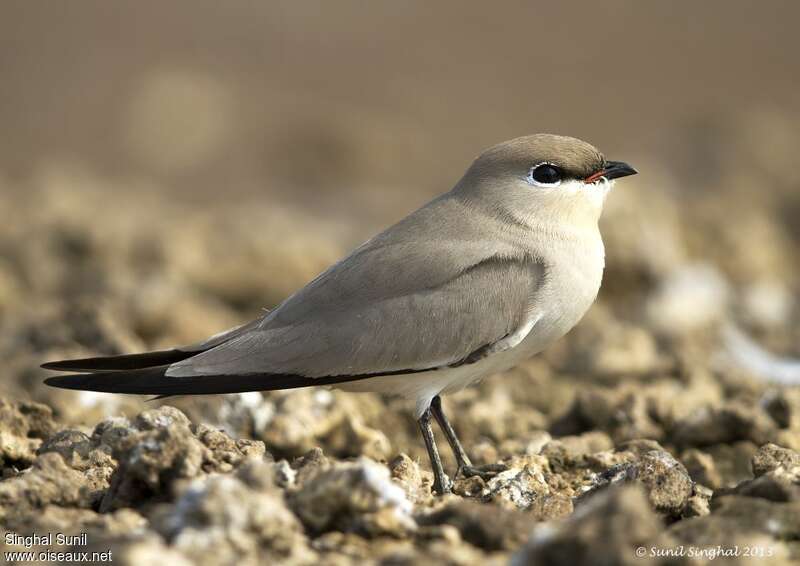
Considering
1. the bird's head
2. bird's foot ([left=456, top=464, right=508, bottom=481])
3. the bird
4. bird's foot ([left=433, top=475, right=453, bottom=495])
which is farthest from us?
the bird's head

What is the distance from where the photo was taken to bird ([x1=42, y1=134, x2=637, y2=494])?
5145 mm

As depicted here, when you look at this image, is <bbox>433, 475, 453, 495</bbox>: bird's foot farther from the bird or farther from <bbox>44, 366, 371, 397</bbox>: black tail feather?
<bbox>44, 366, 371, 397</bbox>: black tail feather

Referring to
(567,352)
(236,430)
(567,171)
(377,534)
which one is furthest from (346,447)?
(567,352)

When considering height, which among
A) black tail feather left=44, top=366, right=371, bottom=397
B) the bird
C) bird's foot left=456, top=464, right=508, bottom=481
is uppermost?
the bird

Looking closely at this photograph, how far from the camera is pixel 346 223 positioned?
13.1 metres

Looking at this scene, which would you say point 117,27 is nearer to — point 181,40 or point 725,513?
point 181,40

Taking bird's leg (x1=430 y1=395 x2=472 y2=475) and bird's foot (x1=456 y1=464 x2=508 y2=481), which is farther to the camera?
bird's leg (x1=430 y1=395 x2=472 y2=475)

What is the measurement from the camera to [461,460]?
5.25 m

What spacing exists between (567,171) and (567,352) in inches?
114

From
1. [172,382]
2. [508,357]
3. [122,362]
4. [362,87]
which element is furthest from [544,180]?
[362,87]

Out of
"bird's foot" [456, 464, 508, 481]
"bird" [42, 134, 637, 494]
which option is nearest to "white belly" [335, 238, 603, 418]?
"bird" [42, 134, 637, 494]

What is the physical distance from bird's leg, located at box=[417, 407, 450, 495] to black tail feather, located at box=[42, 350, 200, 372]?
1.17 metres

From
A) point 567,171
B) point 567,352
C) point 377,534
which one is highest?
point 567,171

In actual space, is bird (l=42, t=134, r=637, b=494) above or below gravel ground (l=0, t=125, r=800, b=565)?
above
